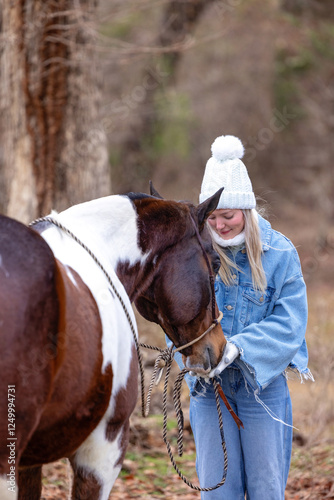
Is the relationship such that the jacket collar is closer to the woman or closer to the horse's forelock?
the woman

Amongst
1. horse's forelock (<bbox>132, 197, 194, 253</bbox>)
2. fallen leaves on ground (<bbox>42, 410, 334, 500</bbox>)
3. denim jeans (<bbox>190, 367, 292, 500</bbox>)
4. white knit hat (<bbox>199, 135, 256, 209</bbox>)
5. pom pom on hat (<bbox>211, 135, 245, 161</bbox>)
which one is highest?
pom pom on hat (<bbox>211, 135, 245, 161</bbox>)

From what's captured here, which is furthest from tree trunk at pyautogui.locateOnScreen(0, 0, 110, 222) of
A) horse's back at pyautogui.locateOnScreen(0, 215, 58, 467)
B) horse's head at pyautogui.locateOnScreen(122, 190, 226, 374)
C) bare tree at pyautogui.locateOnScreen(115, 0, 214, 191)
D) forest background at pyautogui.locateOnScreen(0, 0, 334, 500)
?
bare tree at pyautogui.locateOnScreen(115, 0, 214, 191)

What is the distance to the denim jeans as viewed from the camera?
2965mm

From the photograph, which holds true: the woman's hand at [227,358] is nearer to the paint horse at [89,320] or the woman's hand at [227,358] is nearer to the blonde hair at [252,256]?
the paint horse at [89,320]

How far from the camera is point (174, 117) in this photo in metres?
16.6

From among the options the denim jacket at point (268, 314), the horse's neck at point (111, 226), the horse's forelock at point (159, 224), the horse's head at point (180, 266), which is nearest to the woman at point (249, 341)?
the denim jacket at point (268, 314)

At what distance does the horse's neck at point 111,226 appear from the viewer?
2.55 meters

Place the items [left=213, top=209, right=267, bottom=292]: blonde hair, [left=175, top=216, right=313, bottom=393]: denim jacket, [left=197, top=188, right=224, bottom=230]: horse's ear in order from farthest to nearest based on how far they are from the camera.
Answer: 1. [left=213, top=209, right=267, bottom=292]: blonde hair
2. [left=175, top=216, right=313, bottom=393]: denim jacket
3. [left=197, top=188, right=224, bottom=230]: horse's ear

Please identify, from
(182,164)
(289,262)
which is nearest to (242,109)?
(182,164)

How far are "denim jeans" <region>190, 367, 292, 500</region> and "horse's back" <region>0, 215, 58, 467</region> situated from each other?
50.4 inches

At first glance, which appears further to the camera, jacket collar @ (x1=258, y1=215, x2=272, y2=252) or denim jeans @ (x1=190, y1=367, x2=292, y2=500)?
jacket collar @ (x1=258, y1=215, x2=272, y2=252)

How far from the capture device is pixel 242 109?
2022cm

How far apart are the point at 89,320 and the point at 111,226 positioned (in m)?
0.54

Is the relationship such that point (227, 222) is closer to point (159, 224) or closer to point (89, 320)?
point (159, 224)
